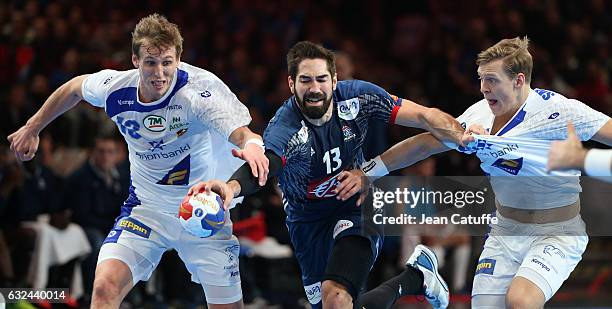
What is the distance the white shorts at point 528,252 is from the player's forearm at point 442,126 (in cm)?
73

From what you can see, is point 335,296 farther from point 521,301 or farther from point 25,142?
point 25,142

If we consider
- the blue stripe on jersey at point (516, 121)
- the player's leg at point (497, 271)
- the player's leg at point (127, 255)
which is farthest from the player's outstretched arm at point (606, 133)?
the player's leg at point (127, 255)

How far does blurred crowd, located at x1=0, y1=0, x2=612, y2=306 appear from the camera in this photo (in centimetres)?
1079

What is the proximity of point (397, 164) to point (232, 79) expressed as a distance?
691cm

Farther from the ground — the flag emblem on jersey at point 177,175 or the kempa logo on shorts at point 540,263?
the flag emblem on jersey at point 177,175

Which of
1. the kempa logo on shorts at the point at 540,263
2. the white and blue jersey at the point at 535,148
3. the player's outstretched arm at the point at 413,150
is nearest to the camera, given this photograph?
the kempa logo on shorts at the point at 540,263

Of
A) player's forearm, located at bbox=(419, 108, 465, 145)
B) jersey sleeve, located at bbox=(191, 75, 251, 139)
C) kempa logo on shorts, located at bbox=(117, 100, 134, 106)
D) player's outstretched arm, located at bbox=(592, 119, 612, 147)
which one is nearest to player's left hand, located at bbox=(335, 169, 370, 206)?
player's forearm, located at bbox=(419, 108, 465, 145)

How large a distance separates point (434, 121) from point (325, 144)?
85cm

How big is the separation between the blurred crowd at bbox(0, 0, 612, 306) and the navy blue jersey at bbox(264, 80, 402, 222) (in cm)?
300

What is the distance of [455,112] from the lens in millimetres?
12648

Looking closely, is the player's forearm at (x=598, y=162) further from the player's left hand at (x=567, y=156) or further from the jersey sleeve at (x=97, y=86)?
the jersey sleeve at (x=97, y=86)

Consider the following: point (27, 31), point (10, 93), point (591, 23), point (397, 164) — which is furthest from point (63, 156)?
point (591, 23)

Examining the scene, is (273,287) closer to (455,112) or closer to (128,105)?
(455,112)

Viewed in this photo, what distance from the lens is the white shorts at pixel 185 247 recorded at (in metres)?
6.91
